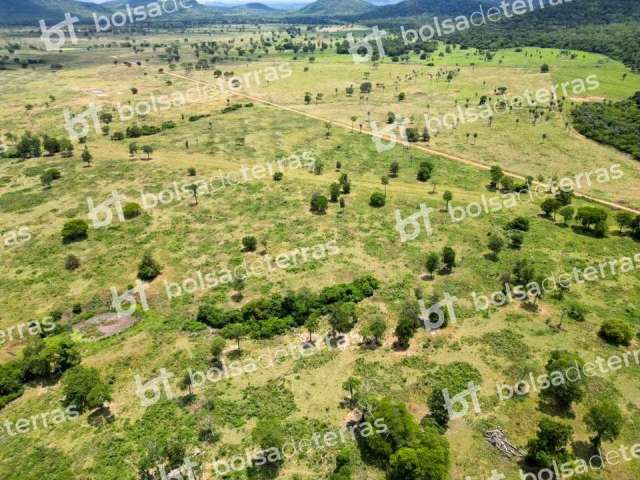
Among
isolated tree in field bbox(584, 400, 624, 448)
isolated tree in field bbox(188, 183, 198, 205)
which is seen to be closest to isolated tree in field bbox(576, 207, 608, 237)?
isolated tree in field bbox(584, 400, 624, 448)

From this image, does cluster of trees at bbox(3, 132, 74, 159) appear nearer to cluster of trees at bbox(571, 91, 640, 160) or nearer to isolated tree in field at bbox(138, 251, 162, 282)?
isolated tree in field at bbox(138, 251, 162, 282)

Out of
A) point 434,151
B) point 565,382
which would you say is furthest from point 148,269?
point 434,151

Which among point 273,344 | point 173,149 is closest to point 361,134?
point 173,149

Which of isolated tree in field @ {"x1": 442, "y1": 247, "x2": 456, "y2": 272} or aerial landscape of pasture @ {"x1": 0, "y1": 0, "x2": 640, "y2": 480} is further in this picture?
isolated tree in field @ {"x1": 442, "y1": 247, "x2": 456, "y2": 272}

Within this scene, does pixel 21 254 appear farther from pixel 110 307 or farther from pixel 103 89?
pixel 103 89

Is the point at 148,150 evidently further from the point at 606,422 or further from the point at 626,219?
the point at 606,422

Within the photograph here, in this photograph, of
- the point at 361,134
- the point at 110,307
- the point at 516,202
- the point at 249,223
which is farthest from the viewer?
the point at 361,134
